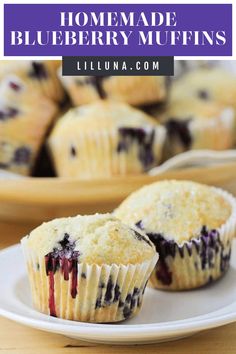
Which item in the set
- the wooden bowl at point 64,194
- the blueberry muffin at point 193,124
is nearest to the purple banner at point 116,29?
the wooden bowl at point 64,194

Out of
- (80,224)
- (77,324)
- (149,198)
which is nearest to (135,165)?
(149,198)

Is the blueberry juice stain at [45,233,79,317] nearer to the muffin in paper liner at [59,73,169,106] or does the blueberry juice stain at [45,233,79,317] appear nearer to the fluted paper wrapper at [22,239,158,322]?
the fluted paper wrapper at [22,239,158,322]

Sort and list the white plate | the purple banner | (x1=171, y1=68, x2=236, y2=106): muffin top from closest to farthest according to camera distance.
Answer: the white plate
the purple banner
(x1=171, y1=68, x2=236, y2=106): muffin top

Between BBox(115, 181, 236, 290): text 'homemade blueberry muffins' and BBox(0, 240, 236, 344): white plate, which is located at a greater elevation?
BBox(115, 181, 236, 290): text 'homemade blueberry muffins'

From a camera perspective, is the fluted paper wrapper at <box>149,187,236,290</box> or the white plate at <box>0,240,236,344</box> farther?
the fluted paper wrapper at <box>149,187,236,290</box>

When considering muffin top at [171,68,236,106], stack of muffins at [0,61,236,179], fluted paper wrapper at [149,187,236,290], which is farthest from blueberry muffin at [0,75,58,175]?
fluted paper wrapper at [149,187,236,290]

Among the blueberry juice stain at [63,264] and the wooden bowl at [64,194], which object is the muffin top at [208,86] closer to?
the wooden bowl at [64,194]

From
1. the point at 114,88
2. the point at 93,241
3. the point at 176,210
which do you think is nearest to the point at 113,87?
the point at 114,88

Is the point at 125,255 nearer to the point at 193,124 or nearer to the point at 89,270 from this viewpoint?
the point at 89,270

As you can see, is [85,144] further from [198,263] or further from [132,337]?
[132,337]
